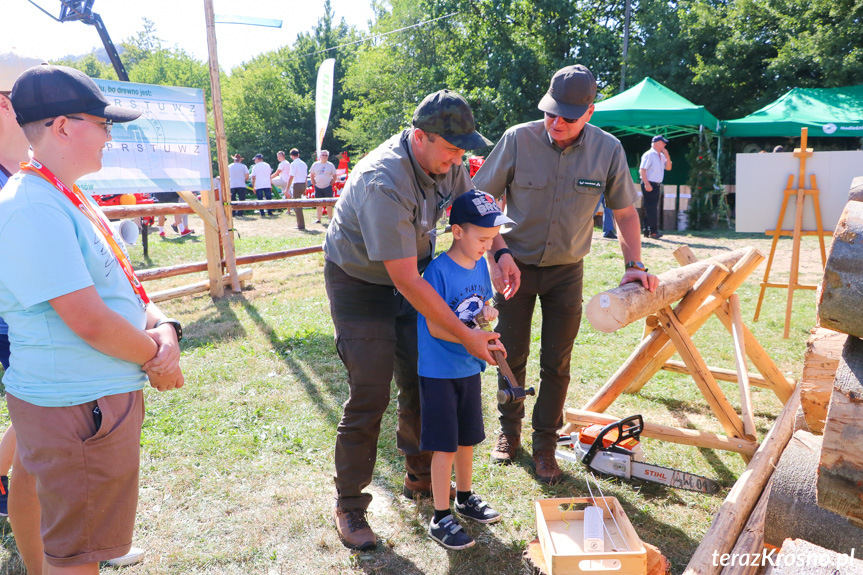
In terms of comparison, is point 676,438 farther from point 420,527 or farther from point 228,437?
point 228,437

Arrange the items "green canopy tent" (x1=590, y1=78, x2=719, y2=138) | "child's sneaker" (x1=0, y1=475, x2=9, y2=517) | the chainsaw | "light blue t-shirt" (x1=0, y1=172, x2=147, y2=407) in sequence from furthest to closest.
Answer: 1. "green canopy tent" (x1=590, y1=78, x2=719, y2=138)
2. the chainsaw
3. "child's sneaker" (x1=0, y1=475, x2=9, y2=517)
4. "light blue t-shirt" (x1=0, y1=172, x2=147, y2=407)

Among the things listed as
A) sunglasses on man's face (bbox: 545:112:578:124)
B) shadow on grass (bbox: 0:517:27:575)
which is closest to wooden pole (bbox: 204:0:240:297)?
sunglasses on man's face (bbox: 545:112:578:124)

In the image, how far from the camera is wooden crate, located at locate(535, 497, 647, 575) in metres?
2.29

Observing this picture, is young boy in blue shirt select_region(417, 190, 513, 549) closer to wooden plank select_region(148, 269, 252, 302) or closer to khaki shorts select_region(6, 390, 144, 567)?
khaki shorts select_region(6, 390, 144, 567)

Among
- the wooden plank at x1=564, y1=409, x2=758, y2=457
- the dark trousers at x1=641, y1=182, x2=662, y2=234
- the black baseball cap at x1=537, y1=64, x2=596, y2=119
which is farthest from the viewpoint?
the dark trousers at x1=641, y1=182, x2=662, y2=234

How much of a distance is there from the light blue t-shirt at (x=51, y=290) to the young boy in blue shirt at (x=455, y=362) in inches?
50.5

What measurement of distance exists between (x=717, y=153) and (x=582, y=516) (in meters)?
17.0

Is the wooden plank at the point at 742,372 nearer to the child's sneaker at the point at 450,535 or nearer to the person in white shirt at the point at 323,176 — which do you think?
the child's sneaker at the point at 450,535

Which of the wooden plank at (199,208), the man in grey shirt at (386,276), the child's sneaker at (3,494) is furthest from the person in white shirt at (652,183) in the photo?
the child's sneaker at (3,494)

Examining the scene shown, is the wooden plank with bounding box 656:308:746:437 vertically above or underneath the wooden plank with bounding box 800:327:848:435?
underneath

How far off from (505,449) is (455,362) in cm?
122

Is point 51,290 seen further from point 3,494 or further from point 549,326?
point 549,326

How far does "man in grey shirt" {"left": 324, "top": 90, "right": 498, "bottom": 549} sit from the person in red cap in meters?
1.02

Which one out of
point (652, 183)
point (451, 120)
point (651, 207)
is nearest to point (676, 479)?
point (451, 120)
